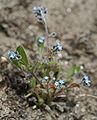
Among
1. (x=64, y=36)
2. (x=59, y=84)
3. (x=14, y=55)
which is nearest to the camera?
(x=14, y=55)

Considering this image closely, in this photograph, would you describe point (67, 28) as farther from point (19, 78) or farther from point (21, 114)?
point (21, 114)

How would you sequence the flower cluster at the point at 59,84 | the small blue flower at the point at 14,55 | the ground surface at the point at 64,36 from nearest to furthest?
the small blue flower at the point at 14,55 → the flower cluster at the point at 59,84 → the ground surface at the point at 64,36

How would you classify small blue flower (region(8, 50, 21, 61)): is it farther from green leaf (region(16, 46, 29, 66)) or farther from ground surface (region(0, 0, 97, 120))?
ground surface (region(0, 0, 97, 120))

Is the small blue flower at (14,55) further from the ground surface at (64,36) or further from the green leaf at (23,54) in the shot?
the ground surface at (64,36)

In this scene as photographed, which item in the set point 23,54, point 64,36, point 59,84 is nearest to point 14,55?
point 23,54

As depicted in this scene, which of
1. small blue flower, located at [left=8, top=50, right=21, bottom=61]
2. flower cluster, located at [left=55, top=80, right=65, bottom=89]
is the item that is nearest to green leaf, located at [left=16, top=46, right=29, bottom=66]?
small blue flower, located at [left=8, top=50, right=21, bottom=61]

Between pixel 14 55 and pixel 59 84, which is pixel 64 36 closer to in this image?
pixel 59 84

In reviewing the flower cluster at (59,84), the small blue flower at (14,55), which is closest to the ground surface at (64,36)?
the flower cluster at (59,84)

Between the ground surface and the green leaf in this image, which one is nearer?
A: the green leaf
